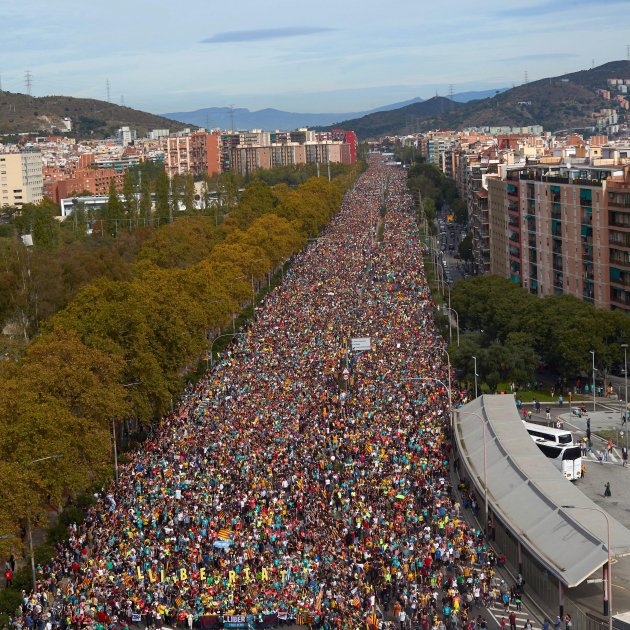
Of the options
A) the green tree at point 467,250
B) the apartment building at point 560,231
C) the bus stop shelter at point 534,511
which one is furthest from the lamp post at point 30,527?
the green tree at point 467,250

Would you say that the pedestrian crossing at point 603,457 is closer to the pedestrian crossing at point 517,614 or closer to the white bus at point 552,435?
the white bus at point 552,435

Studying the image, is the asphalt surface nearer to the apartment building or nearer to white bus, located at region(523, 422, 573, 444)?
white bus, located at region(523, 422, 573, 444)

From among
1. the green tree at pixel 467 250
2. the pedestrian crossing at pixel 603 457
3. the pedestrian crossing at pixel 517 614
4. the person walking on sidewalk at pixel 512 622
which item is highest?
the green tree at pixel 467 250

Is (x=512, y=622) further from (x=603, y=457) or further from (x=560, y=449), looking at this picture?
(x=603, y=457)

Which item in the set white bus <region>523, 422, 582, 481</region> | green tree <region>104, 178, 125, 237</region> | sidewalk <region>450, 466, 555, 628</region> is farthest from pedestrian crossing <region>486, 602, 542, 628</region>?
green tree <region>104, 178, 125, 237</region>

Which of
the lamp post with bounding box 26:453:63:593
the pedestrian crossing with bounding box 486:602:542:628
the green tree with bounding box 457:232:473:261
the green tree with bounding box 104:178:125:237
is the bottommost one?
the pedestrian crossing with bounding box 486:602:542:628

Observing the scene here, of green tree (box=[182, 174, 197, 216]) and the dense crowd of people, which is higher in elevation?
green tree (box=[182, 174, 197, 216])

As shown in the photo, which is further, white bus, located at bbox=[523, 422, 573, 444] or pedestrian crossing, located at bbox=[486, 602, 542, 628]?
white bus, located at bbox=[523, 422, 573, 444]
